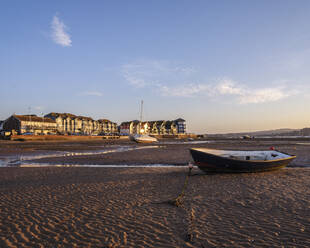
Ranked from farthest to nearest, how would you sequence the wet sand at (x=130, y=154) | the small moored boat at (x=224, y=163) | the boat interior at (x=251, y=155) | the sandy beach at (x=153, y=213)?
the wet sand at (x=130, y=154) < the boat interior at (x=251, y=155) < the small moored boat at (x=224, y=163) < the sandy beach at (x=153, y=213)

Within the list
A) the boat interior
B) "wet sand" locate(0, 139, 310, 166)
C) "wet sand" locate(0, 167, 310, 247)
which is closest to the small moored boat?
the boat interior

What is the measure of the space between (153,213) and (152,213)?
3 centimetres

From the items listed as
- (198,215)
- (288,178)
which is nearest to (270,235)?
(198,215)

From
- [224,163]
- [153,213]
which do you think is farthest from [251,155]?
[153,213]

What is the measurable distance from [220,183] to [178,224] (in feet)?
19.1

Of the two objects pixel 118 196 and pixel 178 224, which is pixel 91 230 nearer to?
pixel 178 224

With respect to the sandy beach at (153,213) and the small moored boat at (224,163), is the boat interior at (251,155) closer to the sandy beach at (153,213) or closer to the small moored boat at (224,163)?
the small moored boat at (224,163)

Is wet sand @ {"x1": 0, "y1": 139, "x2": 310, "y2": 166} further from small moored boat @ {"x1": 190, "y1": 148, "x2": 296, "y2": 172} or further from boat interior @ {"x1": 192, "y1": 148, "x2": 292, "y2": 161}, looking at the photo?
small moored boat @ {"x1": 190, "y1": 148, "x2": 296, "y2": 172}

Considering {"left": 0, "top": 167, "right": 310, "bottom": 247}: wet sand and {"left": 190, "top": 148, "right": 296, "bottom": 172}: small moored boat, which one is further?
{"left": 190, "top": 148, "right": 296, "bottom": 172}: small moored boat

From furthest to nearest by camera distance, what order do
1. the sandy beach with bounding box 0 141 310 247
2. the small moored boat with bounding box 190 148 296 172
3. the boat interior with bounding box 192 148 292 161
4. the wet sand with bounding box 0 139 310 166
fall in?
the wet sand with bounding box 0 139 310 166
the boat interior with bounding box 192 148 292 161
the small moored boat with bounding box 190 148 296 172
the sandy beach with bounding box 0 141 310 247

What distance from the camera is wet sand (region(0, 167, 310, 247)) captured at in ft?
17.3

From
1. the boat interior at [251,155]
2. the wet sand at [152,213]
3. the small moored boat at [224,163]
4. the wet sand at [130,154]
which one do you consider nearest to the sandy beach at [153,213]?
the wet sand at [152,213]

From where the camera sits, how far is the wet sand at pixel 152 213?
5270 millimetres

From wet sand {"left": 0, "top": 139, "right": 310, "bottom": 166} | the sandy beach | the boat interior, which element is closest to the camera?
the sandy beach
